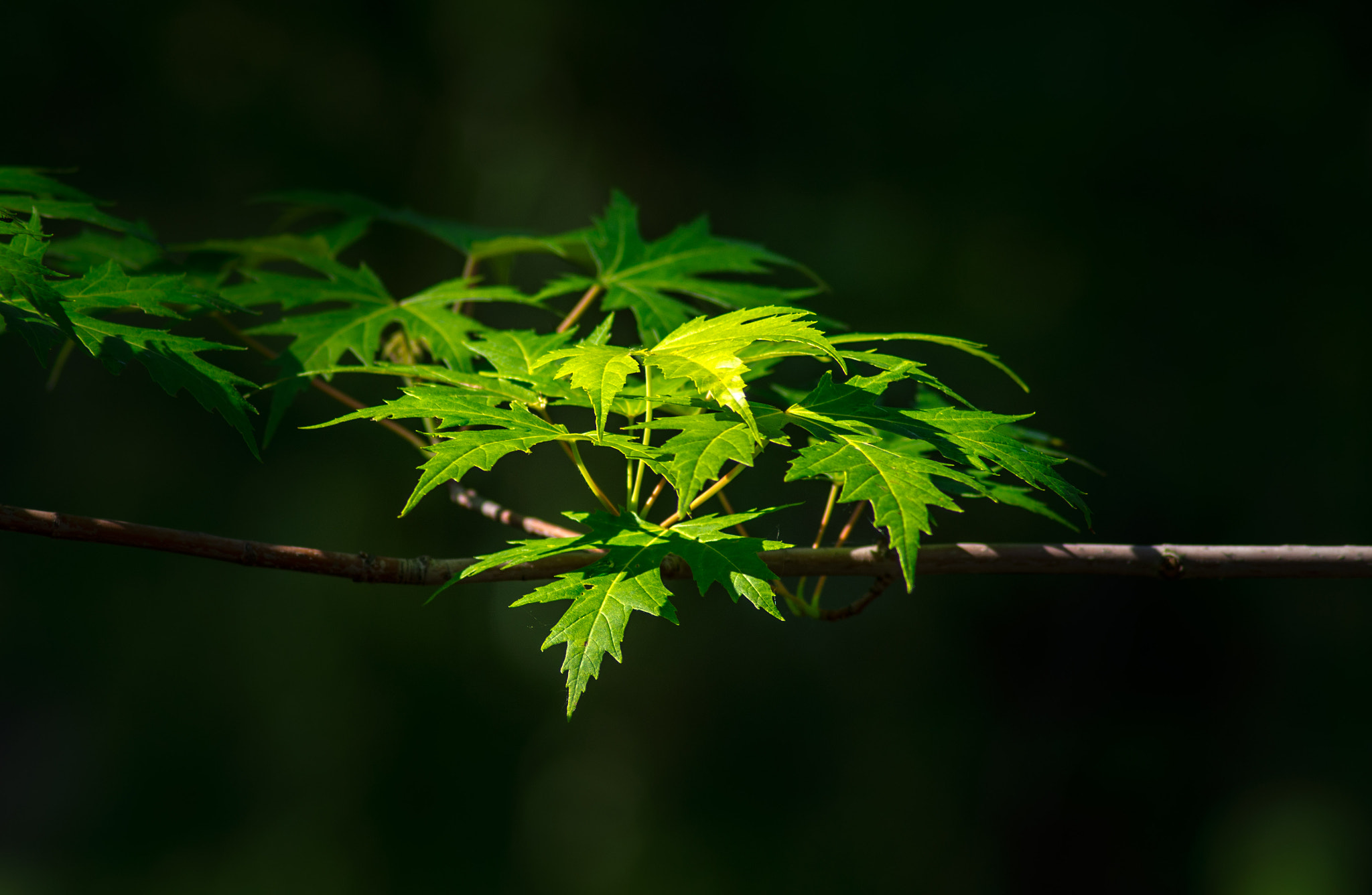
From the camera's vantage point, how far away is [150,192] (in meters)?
3.27

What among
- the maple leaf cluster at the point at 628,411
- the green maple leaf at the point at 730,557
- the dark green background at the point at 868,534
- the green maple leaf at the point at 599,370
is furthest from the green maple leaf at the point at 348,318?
the dark green background at the point at 868,534

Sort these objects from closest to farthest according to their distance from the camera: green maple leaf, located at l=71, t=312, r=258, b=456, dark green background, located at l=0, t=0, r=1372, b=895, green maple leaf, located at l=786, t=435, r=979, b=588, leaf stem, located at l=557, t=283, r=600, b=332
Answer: green maple leaf, located at l=786, t=435, r=979, b=588
green maple leaf, located at l=71, t=312, r=258, b=456
leaf stem, located at l=557, t=283, r=600, b=332
dark green background, located at l=0, t=0, r=1372, b=895

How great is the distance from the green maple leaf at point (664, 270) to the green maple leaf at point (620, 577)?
31 cm

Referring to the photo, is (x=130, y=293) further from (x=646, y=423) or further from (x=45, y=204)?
(x=646, y=423)

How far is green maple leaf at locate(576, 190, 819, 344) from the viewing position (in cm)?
92

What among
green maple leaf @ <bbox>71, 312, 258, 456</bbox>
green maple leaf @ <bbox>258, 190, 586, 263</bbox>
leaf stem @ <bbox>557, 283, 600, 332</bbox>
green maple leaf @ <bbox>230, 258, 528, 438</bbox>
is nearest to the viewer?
green maple leaf @ <bbox>71, 312, 258, 456</bbox>

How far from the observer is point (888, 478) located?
0.57 m

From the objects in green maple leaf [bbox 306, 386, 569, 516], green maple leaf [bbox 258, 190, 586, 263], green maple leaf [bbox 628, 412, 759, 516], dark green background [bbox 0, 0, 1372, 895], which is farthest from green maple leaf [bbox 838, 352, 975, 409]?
dark green background [bbox 0, 0, 1372, 895]

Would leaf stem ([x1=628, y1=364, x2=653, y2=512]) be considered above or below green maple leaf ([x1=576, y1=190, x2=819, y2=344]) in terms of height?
below

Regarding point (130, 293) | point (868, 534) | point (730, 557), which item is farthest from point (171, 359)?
point (868, 534)

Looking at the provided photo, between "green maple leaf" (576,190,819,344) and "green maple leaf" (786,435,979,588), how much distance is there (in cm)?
30

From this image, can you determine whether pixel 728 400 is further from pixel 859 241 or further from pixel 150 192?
pixel 150 192

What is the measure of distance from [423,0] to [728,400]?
11.7 feet

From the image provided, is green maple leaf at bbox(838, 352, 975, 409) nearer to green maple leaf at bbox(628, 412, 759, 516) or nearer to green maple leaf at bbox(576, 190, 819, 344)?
green maple leaf at bbox(628, 412, 759, 516)
